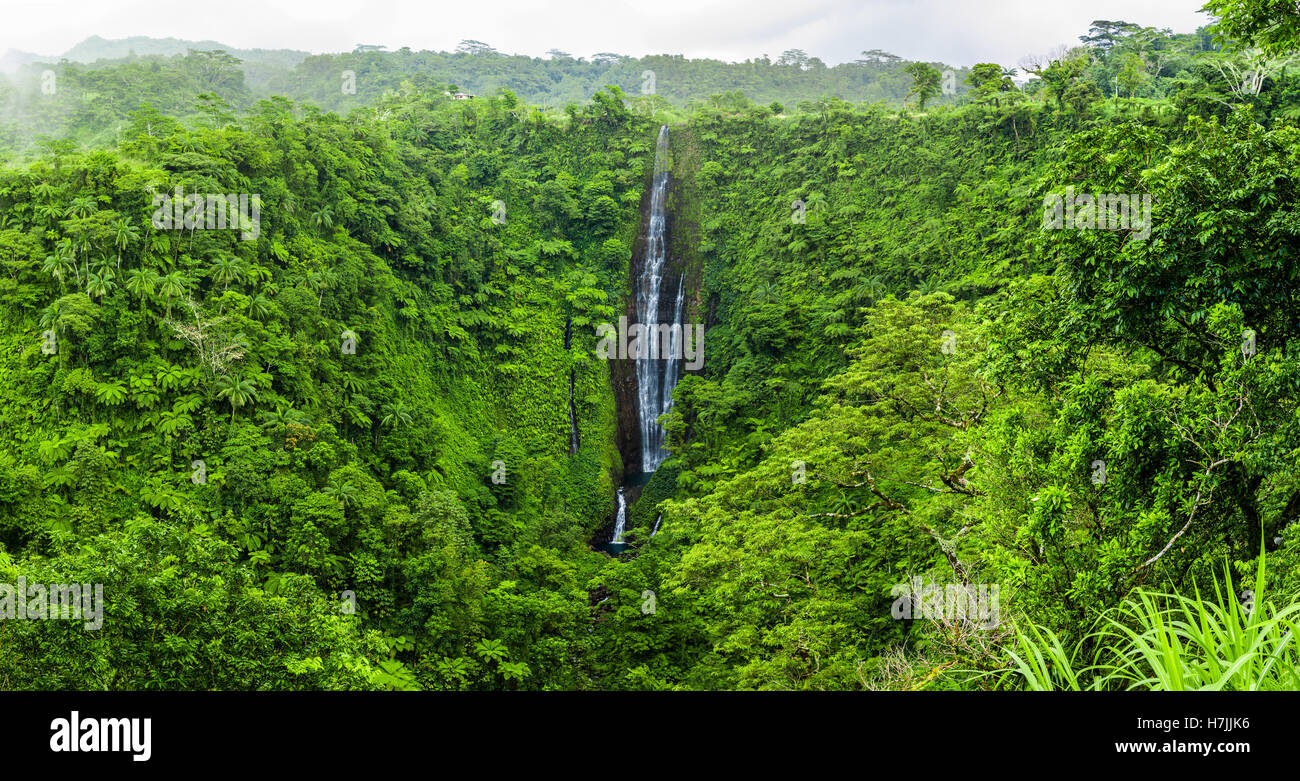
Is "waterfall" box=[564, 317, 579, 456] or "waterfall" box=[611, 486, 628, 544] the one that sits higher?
"waterfall" box=[564, 317, 579, 456]

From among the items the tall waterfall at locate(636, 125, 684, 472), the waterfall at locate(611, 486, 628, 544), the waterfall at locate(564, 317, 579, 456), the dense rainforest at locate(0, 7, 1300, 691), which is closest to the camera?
the dense rainforest at locate(0, 7, 1300, 691)

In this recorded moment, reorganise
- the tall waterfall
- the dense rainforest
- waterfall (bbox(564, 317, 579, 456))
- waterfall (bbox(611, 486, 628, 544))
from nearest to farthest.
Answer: the dense rainforest, waterfall (bbox(611, 486, 628, 544)), waterfall (bbox(564, 317, 579, 456)), the tall waterfall

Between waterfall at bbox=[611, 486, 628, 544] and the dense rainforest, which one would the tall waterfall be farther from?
waterfall at bbox=[611, 486, 628, 544]

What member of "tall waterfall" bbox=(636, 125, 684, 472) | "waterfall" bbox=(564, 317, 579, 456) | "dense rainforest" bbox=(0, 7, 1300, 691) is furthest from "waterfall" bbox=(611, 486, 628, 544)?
"waterfall" bbox=(564, 317, 579, 456)

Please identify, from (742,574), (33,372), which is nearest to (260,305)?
(33,372)

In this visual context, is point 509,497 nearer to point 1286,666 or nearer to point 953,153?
point 953,153

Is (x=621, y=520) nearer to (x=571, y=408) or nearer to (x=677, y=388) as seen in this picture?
(x=571, y=408)

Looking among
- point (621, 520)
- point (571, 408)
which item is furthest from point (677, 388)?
point (621, 520)
